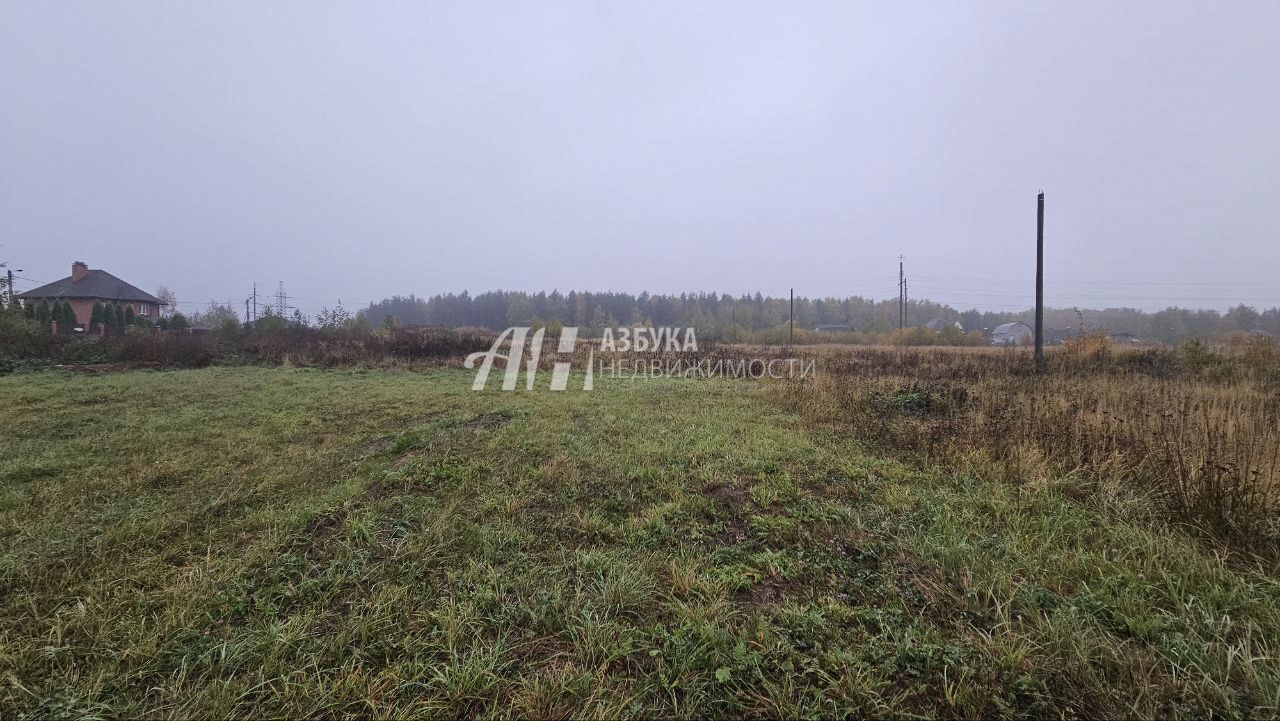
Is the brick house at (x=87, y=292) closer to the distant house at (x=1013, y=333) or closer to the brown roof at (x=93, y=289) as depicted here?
the brown roof at (x=93, y=289)

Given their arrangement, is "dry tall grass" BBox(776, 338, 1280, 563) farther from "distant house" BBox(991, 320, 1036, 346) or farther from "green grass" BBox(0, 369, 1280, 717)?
"distant house" BBox(991, 320, 1036, 346)

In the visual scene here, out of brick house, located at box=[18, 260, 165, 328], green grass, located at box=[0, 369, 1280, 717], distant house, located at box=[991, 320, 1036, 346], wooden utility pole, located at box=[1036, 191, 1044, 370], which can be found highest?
brick house, located at box=[18, 260, 165, 328]

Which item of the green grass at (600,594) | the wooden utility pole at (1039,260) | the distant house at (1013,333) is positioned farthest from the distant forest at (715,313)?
the green grass at (600,594)

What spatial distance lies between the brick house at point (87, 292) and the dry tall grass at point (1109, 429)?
4791cm

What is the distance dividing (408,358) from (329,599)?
16.6 m

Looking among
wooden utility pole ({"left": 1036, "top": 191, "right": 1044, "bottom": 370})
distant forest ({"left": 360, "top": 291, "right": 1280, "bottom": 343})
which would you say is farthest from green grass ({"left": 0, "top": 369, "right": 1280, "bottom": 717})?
distant forest ({"left": 360, "top": 291, "right": 1280, "bottom": 343})

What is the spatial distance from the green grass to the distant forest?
39.1 meters

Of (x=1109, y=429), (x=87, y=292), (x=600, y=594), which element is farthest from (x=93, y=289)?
(x=1109, y=429)

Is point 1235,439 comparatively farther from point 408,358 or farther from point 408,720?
point 408,358

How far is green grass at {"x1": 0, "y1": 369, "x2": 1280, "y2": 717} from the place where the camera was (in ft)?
5.54

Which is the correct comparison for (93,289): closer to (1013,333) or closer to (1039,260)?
(1039,260)

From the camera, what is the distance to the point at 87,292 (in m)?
32.3

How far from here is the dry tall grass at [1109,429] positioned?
2.88 metres

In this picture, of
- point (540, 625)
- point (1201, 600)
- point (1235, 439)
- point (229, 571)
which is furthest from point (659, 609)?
point (1235, 439)
